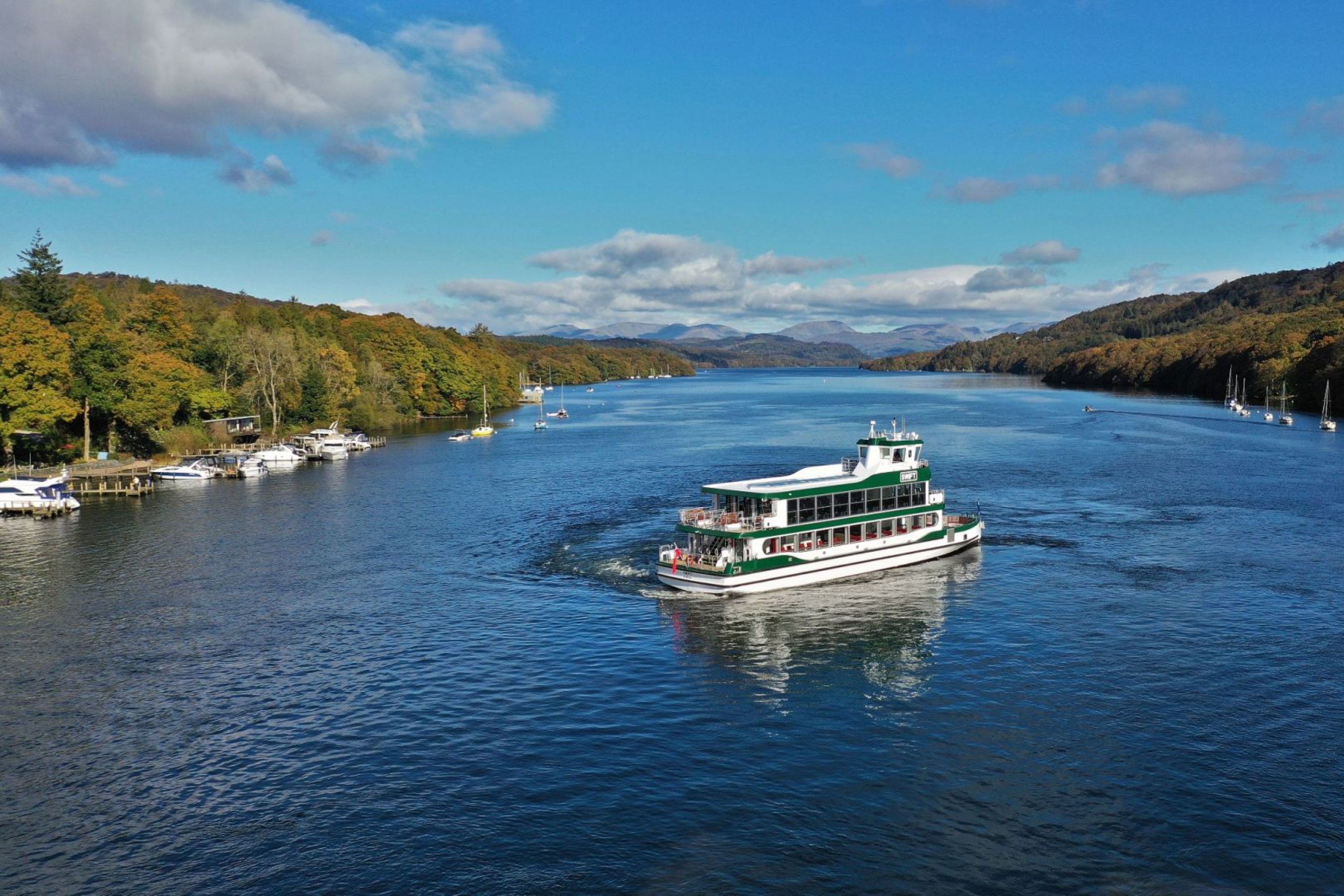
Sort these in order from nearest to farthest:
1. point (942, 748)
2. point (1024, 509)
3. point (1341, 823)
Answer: point (1341, 823)
point (942, 748)
point (1024, 509)

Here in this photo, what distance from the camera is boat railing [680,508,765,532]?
5872cm

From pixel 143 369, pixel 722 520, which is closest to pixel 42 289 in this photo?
pixel 143 369

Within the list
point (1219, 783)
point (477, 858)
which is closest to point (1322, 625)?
point (1219, 783)

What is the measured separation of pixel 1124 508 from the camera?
85375 mm

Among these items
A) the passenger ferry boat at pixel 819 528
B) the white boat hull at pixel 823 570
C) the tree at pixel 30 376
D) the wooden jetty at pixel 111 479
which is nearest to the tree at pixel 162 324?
the wooden jetty at pixel 111 479

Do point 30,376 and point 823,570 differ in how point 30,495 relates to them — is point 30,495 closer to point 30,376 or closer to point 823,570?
point 30,376

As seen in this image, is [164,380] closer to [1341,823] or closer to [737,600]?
[737,600]

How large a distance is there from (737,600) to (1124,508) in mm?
49030

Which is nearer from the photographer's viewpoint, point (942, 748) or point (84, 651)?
point (942, 748)

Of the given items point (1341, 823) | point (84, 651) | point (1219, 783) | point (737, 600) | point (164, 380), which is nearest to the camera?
point (1341, 823)

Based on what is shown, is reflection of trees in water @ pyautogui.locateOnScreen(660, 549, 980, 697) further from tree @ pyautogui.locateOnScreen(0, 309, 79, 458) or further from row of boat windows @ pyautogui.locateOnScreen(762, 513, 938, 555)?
tree @ pyautogui.locateOnScreen(0, 309, 79, 458)

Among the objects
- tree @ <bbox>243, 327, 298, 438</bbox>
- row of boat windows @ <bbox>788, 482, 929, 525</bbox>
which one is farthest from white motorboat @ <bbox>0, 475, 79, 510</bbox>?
row of boat windows @ <bbox>788, 482, 929, 525</bbox>

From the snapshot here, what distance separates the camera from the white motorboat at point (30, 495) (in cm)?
8825

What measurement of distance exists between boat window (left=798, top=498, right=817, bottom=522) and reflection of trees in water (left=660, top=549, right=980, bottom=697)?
4.73m
